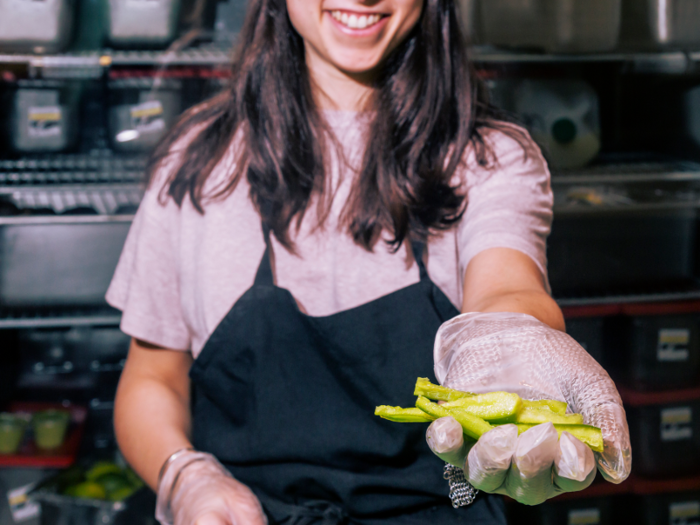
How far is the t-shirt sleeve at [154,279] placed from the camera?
1.06 meters

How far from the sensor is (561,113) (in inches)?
67.9

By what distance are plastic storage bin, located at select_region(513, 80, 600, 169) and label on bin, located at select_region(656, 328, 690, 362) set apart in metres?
0.54

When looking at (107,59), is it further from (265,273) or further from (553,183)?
(553,183)

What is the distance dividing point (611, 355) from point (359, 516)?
3.87 feet

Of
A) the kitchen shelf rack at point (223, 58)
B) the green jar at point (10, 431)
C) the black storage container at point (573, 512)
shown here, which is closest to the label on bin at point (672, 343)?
the black storage container at point (573, 512)

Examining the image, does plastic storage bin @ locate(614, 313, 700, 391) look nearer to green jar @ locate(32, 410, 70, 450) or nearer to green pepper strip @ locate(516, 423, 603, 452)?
green pepper strip @ locate(516, 423, 603, 452)

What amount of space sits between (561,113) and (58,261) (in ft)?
4.79

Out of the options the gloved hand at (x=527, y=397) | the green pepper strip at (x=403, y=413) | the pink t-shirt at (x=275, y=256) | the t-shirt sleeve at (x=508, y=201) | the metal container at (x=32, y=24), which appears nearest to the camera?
the gloved hand at (x=527, y=397)

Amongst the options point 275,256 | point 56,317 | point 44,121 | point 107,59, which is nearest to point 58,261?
point 56,317

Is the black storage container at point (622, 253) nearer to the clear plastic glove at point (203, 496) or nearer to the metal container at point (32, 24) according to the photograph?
the clear plastic glove at point (203, 496)

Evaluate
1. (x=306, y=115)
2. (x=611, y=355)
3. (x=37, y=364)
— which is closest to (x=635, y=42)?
(x=611, y=355)

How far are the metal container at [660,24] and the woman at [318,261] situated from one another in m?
0.84

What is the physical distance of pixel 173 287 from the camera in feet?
3.54

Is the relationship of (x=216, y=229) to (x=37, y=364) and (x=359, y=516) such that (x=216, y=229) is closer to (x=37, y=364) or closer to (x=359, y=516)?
(x=359, y=516)
